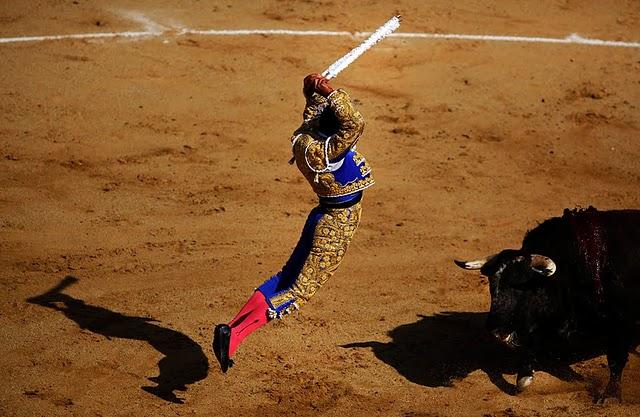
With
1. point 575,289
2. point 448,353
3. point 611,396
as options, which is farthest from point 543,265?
point 448,353

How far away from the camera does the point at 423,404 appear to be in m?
6.94

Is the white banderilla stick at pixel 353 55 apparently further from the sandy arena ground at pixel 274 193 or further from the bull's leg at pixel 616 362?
the bull's leg at pixel 616 362

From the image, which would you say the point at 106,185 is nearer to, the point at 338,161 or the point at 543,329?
the point at 338,161

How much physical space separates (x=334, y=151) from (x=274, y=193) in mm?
3246

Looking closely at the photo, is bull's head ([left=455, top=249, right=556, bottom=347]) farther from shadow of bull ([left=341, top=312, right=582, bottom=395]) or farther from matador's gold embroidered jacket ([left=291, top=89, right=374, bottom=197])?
matador's gold embroidered jacket ([left=291, top=89, right=374, bottom=197])

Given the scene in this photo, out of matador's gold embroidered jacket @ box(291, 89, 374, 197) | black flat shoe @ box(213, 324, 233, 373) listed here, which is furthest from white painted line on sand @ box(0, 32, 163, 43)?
black flat shoe @ box(213, 324, 233, 373)

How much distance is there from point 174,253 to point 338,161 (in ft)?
8.61

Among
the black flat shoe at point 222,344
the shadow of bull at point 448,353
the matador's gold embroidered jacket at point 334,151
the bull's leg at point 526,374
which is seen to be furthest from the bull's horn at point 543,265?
the black flat shoe at point 222,344

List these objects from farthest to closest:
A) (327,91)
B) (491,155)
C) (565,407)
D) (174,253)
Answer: (491,155) → (174,253) → (565,407) → (327,91)

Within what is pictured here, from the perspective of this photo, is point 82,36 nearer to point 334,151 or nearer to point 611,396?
point 334,151

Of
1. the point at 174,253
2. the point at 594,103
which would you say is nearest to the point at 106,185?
the point at 174,253

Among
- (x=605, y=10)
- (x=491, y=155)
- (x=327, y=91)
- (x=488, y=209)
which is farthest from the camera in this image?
(x=605, y=10)

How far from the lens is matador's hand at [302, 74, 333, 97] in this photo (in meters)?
6.43

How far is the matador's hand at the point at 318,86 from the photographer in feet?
21.1
